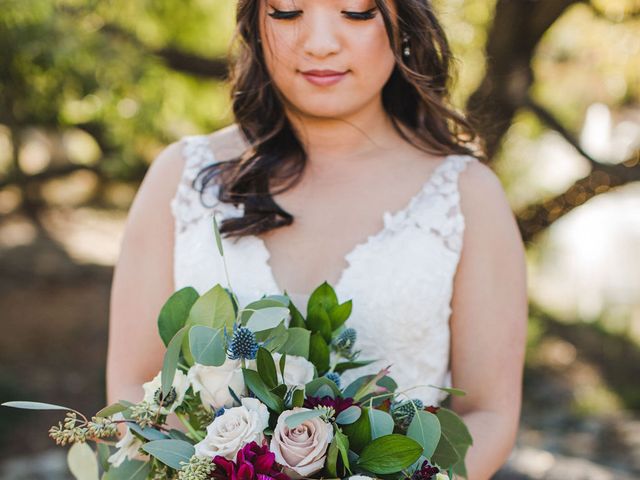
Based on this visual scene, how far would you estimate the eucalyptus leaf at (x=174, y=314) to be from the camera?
182 cm

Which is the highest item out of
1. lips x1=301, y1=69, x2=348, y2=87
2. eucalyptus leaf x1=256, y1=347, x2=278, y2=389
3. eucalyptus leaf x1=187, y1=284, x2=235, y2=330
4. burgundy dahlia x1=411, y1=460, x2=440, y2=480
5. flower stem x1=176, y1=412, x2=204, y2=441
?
lips x1=301, y1=69, x2=348, y2=87

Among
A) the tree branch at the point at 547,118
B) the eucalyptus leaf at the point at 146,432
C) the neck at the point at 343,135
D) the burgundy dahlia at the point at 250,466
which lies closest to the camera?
the burgundy dahlia at the point at 250,466

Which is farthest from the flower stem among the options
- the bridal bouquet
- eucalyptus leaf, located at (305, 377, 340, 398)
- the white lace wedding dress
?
the white lace wedding dress

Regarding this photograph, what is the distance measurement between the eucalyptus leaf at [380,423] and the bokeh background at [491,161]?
71.5 inches

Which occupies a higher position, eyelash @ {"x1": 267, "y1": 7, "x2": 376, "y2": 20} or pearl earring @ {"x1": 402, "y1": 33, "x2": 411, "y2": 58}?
eyelash @ {"x1": 267, "y1": 7, "x2": 376, "y2": 20}

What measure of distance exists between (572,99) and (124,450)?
190 inches

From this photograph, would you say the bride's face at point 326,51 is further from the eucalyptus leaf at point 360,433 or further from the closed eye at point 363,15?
the eucalyptus leaf at point 360,433

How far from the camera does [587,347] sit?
Answer: 732 cm

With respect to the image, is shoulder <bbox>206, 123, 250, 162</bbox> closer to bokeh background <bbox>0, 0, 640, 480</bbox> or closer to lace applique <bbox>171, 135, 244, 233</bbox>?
lace applique <bbox>171, 135, 244, 233</bbox>

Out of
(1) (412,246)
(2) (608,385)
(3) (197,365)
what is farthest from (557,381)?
(3) (197,365)

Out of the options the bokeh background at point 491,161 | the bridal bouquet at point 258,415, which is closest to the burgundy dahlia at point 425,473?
the bridal bouquet at point 258,415

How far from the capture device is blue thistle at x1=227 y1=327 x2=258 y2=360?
1617 mm

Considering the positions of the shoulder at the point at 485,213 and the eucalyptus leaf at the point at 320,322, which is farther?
the shoulder at the point at 485,213

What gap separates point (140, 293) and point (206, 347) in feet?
2.34
